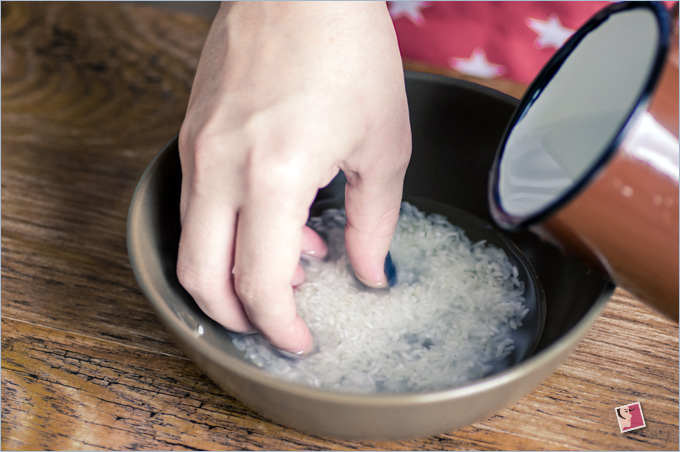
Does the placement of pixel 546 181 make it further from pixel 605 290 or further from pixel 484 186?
pixel 484 186

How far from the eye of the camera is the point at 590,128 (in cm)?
55

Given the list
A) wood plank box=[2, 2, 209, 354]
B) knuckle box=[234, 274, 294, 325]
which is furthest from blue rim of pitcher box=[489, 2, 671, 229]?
wood plank box=[2, 2, 209, 354]

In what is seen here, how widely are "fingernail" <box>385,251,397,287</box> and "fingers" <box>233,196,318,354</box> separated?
19 centimetres

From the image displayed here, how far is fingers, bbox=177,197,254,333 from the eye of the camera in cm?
57

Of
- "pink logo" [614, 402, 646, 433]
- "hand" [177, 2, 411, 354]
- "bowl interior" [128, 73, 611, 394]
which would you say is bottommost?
"pink logo" [614, 402, 646, 433]

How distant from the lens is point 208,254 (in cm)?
58

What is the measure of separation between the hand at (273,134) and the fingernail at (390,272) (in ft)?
0.56

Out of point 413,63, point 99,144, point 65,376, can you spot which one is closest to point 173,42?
point 99,144

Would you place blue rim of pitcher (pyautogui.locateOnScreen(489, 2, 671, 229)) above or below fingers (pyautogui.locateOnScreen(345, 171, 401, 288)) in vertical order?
above

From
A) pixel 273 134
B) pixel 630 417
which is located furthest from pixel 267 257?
pixel 630 417

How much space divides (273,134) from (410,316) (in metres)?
0.29

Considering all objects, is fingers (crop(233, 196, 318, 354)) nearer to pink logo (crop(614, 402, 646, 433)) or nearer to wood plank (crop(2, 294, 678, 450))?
wood plank (crop(2, 294, 678, 450))

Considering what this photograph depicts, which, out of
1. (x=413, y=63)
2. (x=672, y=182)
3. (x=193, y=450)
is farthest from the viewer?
(x=413, y=63)

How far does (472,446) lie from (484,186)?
1.23 feet
